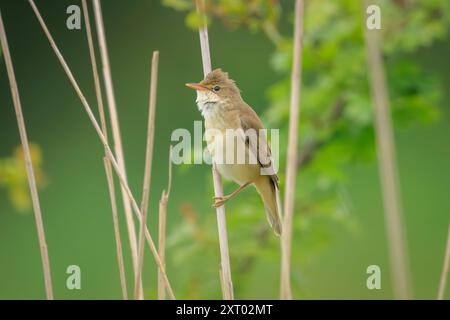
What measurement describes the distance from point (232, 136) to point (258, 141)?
12 centimetres

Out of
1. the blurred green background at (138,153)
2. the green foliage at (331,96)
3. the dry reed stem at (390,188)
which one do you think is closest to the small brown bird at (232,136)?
the green foliage at (331,96)

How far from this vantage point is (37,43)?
635cm

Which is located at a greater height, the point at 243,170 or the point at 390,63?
the point at 390,63

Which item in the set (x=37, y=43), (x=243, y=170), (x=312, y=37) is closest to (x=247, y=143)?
(x=243, y=170)

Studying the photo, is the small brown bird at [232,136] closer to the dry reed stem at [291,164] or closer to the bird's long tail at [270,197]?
the bird's long tail at [270,197]

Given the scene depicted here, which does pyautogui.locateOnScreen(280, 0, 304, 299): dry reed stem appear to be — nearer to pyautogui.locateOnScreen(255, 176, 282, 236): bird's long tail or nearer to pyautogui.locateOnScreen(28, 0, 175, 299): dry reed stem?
pyautogui.locateOnScreen(28, 0, 175, 299): dry reed stem

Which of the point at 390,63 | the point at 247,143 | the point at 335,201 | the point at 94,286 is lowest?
the point at 94,286

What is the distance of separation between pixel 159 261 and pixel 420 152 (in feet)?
18.0

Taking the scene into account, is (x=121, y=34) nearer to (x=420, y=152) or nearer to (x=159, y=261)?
(x=420, y=152)

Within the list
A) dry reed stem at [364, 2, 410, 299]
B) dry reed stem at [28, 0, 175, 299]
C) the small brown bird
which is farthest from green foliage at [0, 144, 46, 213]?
dry reed stem at [364, 2, 410, 299]

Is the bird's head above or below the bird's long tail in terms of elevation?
above

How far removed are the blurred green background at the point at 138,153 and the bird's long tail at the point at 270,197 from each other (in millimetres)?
2727

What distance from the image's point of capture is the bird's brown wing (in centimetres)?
293

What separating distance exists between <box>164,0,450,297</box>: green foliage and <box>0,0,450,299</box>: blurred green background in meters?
2.12
